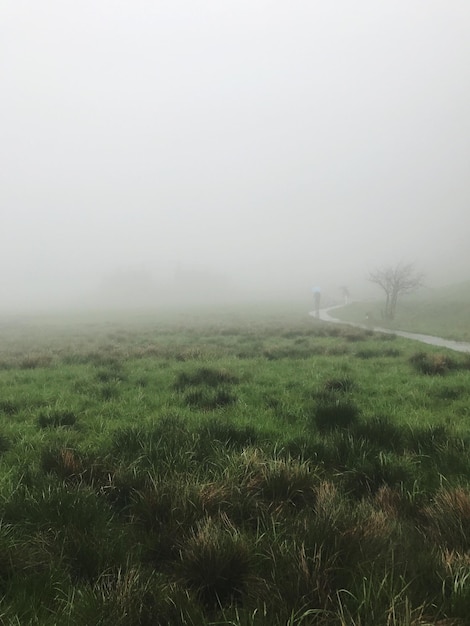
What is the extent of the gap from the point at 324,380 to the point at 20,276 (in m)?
204

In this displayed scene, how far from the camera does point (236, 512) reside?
4008mm

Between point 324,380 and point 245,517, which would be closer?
point 245,517

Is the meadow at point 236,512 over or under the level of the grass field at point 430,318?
over

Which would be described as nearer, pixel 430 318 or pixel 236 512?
pixel 236 512

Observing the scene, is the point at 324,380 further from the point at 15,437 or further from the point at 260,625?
the point at 260,625

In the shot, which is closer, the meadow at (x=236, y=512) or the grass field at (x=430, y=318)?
the meadow at (x=236, y=512)

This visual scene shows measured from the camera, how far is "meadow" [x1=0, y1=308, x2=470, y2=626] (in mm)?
2668

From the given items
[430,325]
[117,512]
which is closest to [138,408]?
[117,512]

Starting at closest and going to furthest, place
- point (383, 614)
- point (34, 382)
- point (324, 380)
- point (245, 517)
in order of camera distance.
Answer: point (383, 614), point (245, 517), point (324, 380), point (34, 382)

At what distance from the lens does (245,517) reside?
4008 millimetres

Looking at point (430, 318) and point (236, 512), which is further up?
point (236, 512)

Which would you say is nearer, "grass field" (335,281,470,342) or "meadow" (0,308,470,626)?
"meadow" (0,308,470,626)

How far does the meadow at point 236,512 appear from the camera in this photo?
2.67 m

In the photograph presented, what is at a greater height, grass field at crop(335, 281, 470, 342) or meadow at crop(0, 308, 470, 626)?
meadow at crop(0, 308, 470, 626)
